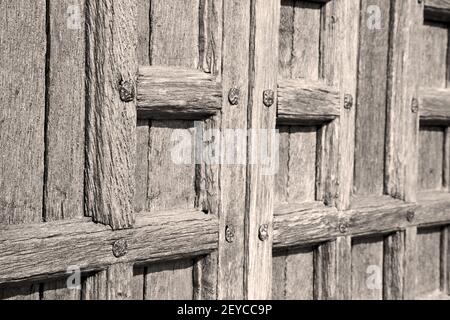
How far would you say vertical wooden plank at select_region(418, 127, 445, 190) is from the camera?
301cm

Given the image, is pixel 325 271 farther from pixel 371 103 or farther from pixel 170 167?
pixel 170 167

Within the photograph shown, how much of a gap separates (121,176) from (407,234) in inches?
53.3

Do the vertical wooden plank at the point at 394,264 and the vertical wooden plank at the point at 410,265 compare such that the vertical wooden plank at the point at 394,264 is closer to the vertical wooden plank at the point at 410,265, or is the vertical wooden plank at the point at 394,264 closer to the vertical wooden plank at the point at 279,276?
the vertical wooden plank at the point at 410,265

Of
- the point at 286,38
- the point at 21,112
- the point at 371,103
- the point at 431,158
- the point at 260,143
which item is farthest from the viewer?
the point at 431,158

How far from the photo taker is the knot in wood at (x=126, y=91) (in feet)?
6.27

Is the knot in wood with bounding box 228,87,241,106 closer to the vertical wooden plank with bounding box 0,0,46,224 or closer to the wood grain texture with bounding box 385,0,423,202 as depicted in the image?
the vertical wooden plank with bounding box 0,0,46,224

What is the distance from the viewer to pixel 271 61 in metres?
2.28

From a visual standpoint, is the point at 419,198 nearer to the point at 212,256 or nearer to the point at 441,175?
the point at 441,175

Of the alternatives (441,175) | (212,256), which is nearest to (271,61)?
(212,256)

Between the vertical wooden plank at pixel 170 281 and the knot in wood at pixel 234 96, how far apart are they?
477 mm

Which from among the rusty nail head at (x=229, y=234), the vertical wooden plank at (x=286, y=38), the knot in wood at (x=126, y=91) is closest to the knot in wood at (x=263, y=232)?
the rusty nail head at (x=229, y=234)

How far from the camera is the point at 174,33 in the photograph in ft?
6.77

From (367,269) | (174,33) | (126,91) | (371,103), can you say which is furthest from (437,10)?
(126,91)

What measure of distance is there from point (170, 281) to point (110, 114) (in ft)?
1.75
